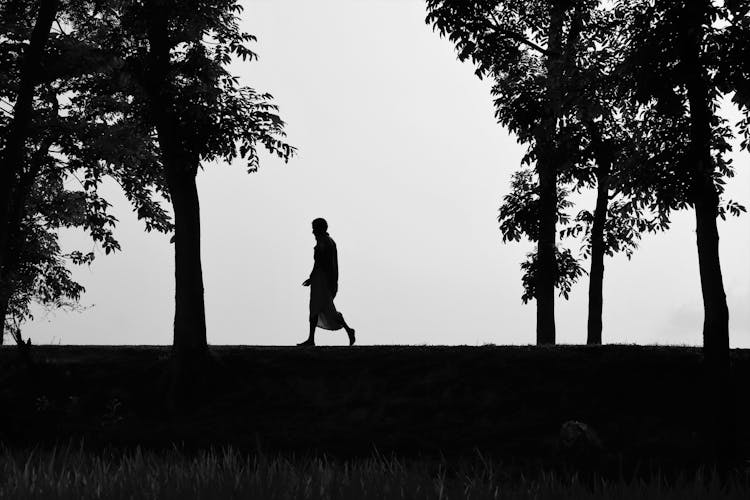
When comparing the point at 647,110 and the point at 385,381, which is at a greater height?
the point at 647,110

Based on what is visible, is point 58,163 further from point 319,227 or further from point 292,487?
point 292,487

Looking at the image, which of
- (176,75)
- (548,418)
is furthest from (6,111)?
(548,418)

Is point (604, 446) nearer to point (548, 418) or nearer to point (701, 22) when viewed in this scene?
point (548, 418)

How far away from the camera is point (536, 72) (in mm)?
Answer: 24078

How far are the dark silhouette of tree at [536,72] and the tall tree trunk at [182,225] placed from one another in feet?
18.0

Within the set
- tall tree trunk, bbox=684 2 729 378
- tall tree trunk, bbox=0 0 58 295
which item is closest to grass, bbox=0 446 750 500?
tall tree trunk, bbox=684 2 729 378

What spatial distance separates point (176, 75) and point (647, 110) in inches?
358

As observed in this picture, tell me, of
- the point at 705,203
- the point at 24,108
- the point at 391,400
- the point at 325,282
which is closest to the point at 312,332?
the point at 325,282

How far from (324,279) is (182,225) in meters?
3.33

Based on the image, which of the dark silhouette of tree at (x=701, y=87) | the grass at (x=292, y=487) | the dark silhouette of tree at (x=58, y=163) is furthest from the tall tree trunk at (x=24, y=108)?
the grass at (x=292, y=487)

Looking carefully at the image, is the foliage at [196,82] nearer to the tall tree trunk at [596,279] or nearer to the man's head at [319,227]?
the man's head at [319,227]

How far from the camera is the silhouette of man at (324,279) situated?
19844 millimetres

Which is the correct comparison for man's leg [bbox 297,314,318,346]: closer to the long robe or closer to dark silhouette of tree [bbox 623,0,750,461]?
the long robe

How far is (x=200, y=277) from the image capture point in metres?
18.4
